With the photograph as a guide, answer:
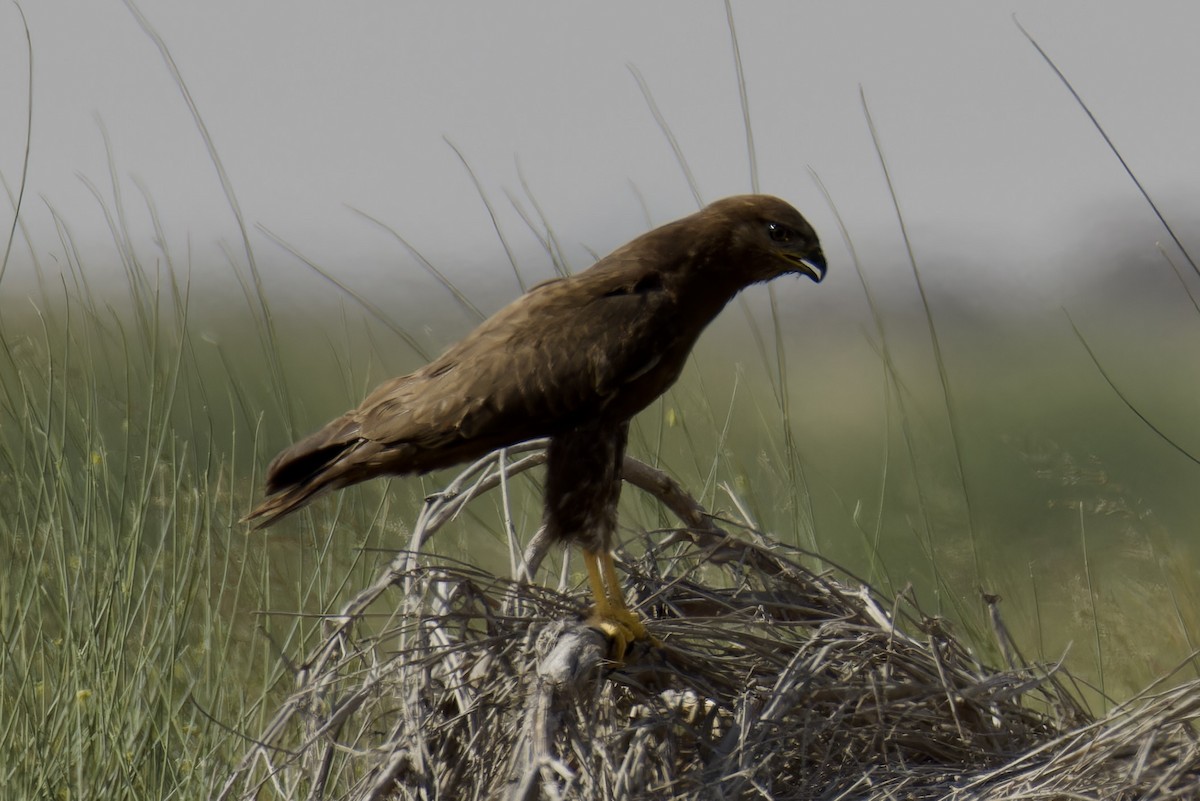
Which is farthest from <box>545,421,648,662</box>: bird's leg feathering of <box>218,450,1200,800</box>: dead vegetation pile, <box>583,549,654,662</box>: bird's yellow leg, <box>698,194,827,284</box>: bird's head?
<box>698,194,827,284</box>: bird's head

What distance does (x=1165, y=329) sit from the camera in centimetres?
1117

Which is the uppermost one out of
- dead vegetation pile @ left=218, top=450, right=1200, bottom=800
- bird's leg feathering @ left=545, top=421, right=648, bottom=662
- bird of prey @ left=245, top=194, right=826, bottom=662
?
bird of prey @ left=245, top=194, right=826, bottom=662

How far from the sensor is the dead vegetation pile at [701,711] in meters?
2.07

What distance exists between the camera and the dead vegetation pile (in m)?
2.07

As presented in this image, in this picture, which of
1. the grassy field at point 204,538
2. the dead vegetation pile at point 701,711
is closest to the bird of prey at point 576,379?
the dead vegetation pile at point 701,711

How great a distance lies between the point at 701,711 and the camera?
7.42 feet

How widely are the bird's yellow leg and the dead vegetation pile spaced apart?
1.5 inches

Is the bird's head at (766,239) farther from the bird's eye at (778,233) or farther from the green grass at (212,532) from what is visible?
the green grass at (212,532)

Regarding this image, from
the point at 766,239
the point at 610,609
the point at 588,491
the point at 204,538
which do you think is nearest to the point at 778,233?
the point at 766,239

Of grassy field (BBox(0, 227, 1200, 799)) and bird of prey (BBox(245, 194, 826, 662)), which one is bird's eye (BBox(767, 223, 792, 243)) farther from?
grassy field (BBox(0, 227, 1200, 799))

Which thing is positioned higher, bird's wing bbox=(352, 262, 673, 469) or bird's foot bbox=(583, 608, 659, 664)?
bird's wing bbox=(352, 262, 673, 469)

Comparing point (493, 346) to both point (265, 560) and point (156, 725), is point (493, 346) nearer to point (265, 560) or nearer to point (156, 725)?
point (265, 560)

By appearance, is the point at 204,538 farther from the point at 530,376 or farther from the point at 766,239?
the point at 766,239

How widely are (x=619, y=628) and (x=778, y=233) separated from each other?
0.95 m
